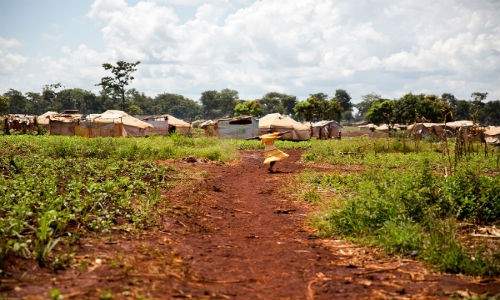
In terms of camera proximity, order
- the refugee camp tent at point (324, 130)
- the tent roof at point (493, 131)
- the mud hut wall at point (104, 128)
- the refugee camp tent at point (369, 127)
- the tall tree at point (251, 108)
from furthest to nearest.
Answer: the refugee camp tent at point (369, 127) < the tall tree at point (251, 108) < the refugee camp tent at point (324, 130) < the tent roof at point (493, 131) < the mud hut wall at point (104, 128)

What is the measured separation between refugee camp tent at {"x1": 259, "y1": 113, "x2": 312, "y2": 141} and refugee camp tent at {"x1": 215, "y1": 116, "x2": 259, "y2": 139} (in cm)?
97

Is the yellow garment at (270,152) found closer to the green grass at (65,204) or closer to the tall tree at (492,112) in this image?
the green grass at (65,204)

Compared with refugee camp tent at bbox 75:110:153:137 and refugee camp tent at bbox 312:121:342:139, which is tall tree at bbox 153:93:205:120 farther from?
refugee camp tent at bbox 75:110:153:137

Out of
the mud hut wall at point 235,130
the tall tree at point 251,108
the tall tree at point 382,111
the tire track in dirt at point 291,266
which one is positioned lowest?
the tire track in dirt at point 291,266

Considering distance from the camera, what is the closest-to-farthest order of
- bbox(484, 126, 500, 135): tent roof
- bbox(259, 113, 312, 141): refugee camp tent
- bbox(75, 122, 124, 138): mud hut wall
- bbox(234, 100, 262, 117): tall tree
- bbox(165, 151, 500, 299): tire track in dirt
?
1. bbox(165, 151, 500, 299): tire track in dirt
2. bbox(75, 122, 124, 138): mud hut wall
3. bbox(484, 126, 500, 135): tent roof
4. bbox(259, 113, 312, 141): refugee camp tent
5. bbox(234, 100, 262, 117): tall tree

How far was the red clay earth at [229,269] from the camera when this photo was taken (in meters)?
3.36

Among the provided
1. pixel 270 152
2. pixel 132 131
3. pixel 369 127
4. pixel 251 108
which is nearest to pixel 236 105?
pixel 251 108

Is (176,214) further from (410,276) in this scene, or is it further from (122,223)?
(410,276)

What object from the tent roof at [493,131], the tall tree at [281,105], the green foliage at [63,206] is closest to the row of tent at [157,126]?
the tent roof at [493,131]

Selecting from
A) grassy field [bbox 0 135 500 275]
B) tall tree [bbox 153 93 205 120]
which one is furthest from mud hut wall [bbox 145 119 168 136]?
tall tree [bbox 153 93 205 120]

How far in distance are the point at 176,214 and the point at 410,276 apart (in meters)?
3.89

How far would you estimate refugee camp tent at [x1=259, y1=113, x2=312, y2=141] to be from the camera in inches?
1521

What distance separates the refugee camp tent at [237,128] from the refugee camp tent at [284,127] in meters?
0.97

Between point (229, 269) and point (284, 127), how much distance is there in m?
35.0
